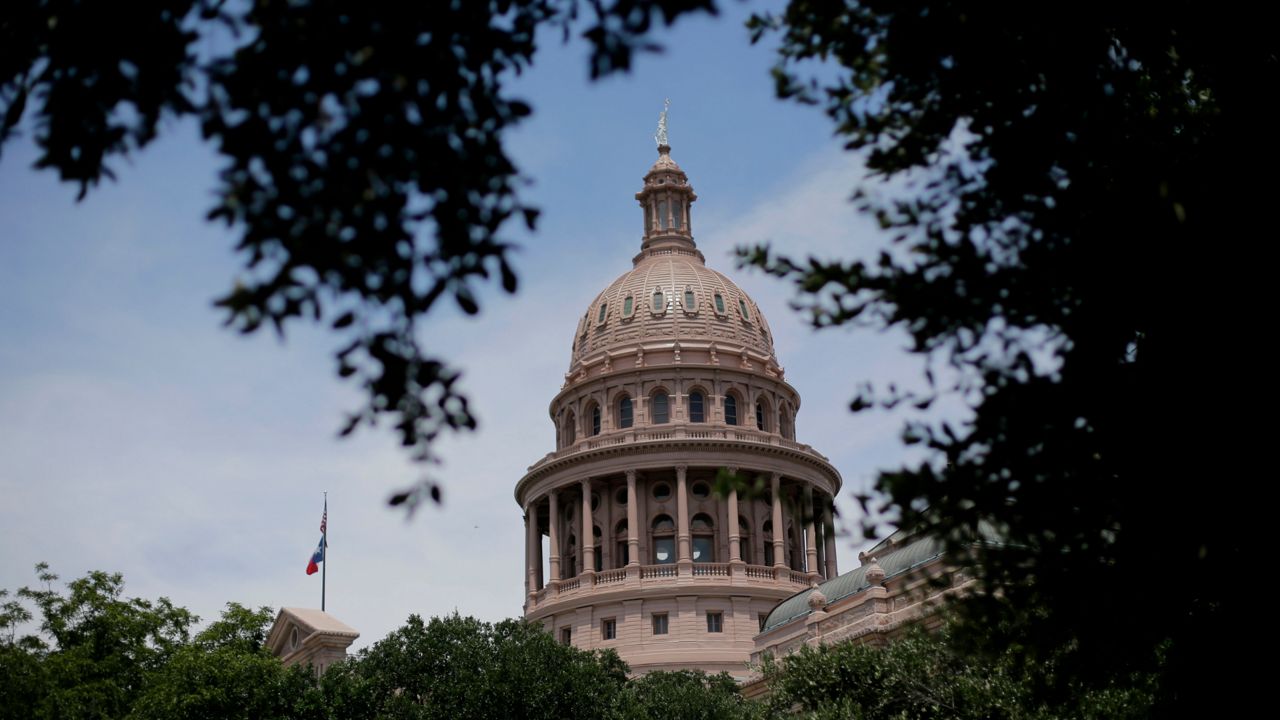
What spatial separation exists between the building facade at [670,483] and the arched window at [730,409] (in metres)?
0.09

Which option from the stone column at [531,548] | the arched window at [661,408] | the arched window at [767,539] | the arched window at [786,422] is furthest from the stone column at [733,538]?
the stone column at [531,548]

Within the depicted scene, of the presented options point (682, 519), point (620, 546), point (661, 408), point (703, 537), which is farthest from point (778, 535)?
point (661, 408)

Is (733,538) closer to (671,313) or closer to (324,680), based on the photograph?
(671,313)

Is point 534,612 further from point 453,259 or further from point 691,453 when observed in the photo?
point 453,259

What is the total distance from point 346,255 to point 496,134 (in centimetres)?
169

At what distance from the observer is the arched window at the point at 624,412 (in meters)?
89.8

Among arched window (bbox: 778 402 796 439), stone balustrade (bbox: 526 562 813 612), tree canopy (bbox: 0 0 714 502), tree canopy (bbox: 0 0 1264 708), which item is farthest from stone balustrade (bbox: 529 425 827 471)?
tree canopy (bbox: 0 0 714 502)

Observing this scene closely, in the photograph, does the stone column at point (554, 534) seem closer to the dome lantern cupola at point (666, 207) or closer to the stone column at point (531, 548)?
the stone column at point (531, 548)

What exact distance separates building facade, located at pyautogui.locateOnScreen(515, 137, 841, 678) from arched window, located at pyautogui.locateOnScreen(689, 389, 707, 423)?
0.09 meters

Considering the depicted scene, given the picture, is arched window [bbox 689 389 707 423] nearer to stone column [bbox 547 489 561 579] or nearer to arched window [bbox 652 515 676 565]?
arched window [bbox 652 515 676 565]

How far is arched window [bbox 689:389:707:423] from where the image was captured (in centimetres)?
8881

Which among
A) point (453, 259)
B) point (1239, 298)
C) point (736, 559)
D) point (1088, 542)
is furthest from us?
point (736, 559)

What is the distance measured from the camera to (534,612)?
8688 centimetres

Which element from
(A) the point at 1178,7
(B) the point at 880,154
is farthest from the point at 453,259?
(A) the point at 1178,7
